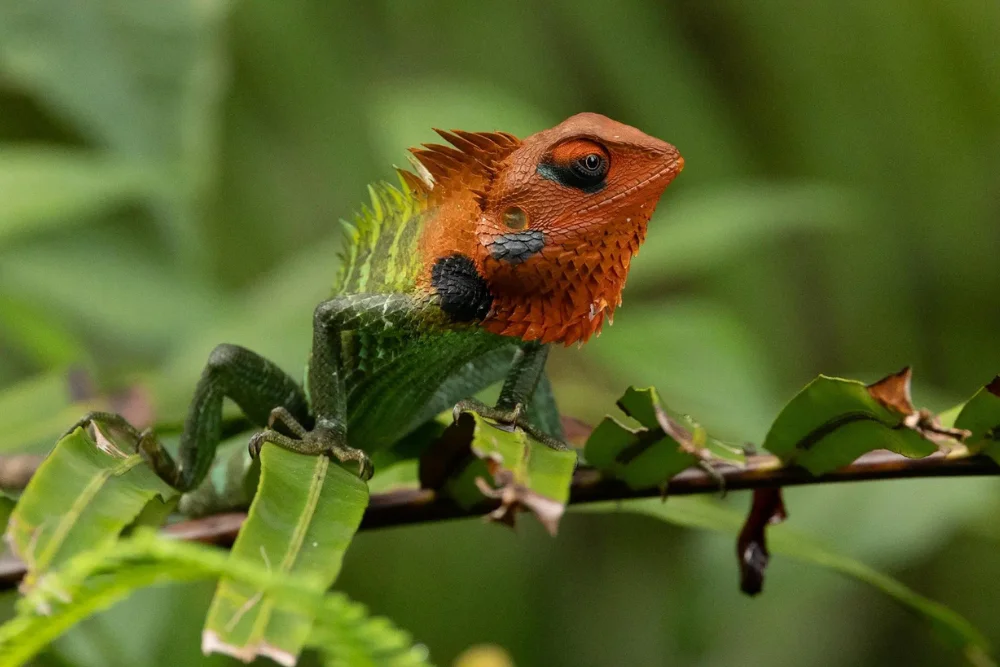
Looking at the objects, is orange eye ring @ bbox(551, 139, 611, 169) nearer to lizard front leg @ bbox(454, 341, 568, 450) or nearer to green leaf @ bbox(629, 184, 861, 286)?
lizard front leg @ bbox(454, 341, 568, 450)

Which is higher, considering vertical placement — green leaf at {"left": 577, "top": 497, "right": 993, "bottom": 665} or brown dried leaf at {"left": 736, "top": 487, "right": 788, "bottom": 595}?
brown dried leaf at {"left": 736, "top": 487, "right": 788, "bottom": 595}

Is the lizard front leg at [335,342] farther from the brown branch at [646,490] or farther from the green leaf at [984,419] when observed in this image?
the green leaf at [984,419]

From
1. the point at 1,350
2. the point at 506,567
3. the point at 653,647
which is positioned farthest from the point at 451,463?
the point at 1,350

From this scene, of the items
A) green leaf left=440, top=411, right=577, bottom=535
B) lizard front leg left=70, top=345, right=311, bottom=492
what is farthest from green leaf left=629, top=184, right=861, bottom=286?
green leaf left=440, top=411, right=577, bottom=535

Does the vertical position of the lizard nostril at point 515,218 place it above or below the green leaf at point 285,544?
above

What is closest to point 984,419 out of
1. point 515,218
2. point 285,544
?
point 515,218

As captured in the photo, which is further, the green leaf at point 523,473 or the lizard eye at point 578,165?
the lizard eye at point 578,165

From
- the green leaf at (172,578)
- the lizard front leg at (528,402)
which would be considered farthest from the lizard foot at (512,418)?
the green leaf at (172,578)
